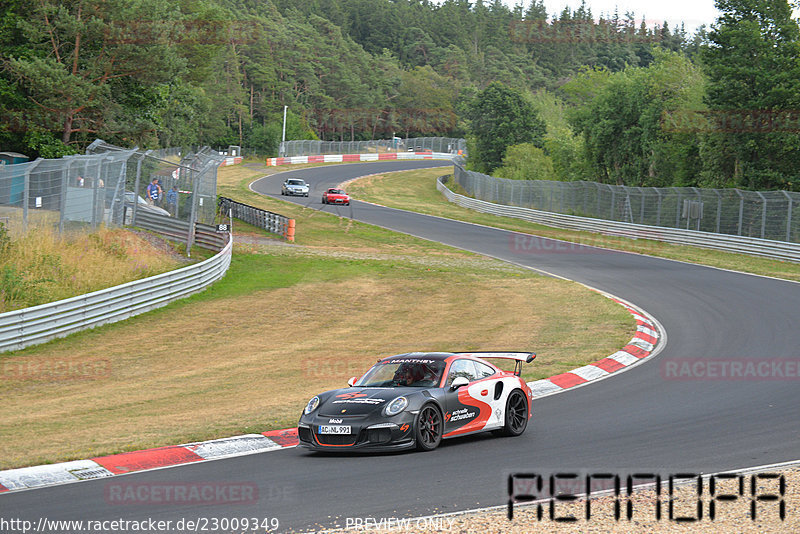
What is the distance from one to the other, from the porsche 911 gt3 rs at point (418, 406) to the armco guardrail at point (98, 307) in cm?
1007

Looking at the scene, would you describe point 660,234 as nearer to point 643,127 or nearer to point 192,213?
point 643,127

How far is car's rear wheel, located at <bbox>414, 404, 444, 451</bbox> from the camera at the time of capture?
993 centimetres

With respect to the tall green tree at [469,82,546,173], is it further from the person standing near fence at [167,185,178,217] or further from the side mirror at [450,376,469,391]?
the side mirror at [450,376,469,391]

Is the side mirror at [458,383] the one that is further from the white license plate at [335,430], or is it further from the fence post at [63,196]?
the fence post at [63,196]

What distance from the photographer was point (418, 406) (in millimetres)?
10016

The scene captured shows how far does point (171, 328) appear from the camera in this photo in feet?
69.7

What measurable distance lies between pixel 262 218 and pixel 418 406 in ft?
114

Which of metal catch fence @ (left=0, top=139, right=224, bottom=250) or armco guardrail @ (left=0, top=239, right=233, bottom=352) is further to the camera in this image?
metal catch fence @ (left=0, top=139, right=224, bottom=250)

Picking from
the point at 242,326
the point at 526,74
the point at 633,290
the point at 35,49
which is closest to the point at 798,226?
the point at 633,290

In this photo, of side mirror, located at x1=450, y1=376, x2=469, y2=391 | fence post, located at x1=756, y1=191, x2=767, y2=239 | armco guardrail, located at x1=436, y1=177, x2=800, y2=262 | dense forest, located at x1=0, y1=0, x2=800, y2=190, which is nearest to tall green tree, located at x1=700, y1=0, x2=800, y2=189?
dense forest, located at x1=0, y1=0, x2=800, y2=190

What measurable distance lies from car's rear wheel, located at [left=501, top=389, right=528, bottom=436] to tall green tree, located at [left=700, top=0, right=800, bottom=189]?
34.9m

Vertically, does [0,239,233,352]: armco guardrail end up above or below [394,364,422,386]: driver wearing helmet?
below

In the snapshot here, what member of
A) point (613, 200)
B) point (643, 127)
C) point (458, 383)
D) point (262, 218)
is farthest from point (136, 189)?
point (643, 127)

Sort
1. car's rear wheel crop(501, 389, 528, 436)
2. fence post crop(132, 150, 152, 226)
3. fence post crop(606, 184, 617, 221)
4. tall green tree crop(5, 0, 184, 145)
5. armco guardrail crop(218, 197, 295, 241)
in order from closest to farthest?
car's rear wheel crop(501, 389, 528, 436) < fence post crop(132, 150, 152, 226) < tall green tree crop(5, 0, 184, 145) < armco guardrail crop(218, 197, 295, 241) < fence post crop(606, 184, 617, 221)
